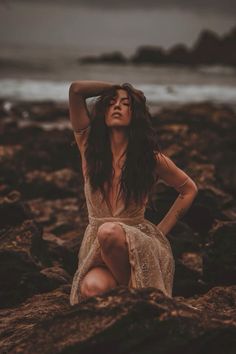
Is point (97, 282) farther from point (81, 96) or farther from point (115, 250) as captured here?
point (81, 96)

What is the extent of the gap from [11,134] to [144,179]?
9513 millimetres

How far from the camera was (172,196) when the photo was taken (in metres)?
6.06

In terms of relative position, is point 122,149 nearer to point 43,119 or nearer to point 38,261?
point 38,261

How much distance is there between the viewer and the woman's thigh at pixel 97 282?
3375mm

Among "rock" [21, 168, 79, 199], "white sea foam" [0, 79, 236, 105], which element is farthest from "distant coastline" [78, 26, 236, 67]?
"rock" [21, 168, 79, 199]

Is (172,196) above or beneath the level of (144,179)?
beneath

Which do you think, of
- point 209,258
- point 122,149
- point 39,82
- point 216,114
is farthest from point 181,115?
point 39,82

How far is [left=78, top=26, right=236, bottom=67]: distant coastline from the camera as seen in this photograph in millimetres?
93312

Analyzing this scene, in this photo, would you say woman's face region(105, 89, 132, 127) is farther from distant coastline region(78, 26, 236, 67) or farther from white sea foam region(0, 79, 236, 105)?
distant coastline region(78, 26, 236, 67)

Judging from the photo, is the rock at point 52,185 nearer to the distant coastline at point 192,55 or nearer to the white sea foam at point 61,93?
the white sea foam at point 61,93

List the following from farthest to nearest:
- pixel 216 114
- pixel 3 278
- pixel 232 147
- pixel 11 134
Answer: pixel 216 114
pixel 11 134
pixel 232 147
pixel 3 278

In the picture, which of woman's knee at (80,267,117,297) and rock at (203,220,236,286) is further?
rock at (203,220,236,286)

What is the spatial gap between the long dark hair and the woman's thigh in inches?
19.3

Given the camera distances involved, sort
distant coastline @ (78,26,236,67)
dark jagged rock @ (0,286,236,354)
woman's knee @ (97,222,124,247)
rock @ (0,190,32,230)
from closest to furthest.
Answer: dark jagged rock @ (0,286,236,354) → woman's knee @ (97,222,124,247) → rock @ (0,190,32,230) → distant coastline @ (78,26,236,67)
